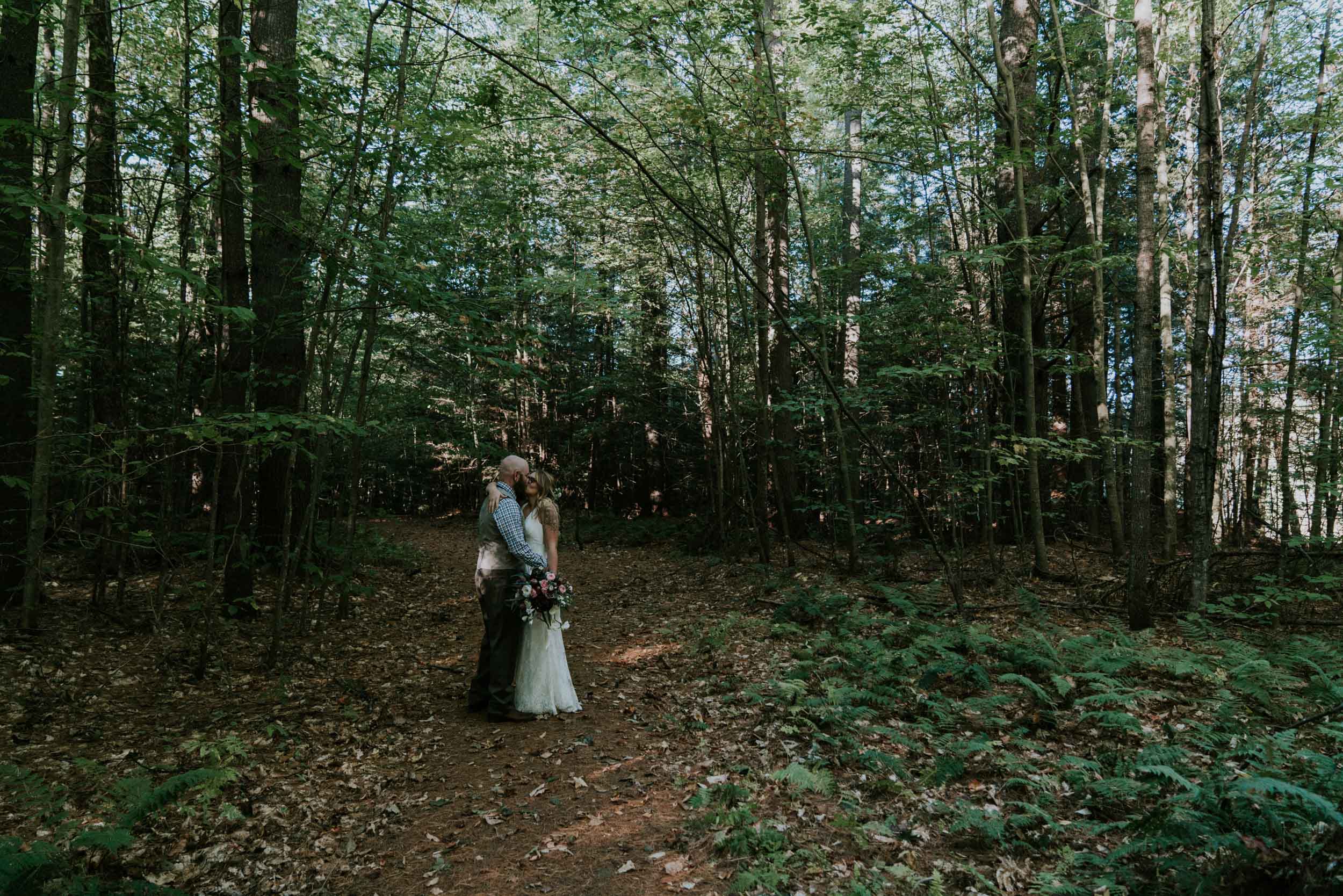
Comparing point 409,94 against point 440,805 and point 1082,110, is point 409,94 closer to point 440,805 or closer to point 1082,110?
point 440,805

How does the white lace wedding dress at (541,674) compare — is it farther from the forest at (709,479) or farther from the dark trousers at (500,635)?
the forest at (709,479)

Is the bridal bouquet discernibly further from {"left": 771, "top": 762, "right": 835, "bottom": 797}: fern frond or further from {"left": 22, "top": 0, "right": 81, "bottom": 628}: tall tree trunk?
{"left": 22, "top": 0, "right": 81, "bottom": 628}: tall tree trunk

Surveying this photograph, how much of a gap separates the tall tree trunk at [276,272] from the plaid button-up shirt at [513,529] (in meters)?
2.24

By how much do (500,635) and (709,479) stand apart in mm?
9213

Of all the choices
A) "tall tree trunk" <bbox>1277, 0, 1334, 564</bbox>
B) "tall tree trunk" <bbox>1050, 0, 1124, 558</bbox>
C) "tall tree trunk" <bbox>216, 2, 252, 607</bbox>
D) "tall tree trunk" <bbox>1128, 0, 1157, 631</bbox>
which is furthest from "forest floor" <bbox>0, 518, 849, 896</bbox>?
"tall tree trunk" <bbox>1277, 0, 1334, 564</bbox>

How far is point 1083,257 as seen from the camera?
12.3 m

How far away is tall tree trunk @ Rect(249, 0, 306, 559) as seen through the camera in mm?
6656

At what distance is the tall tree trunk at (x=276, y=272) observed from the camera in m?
6.66

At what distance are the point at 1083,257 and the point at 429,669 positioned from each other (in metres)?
12.9

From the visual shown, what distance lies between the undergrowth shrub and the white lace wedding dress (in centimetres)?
185

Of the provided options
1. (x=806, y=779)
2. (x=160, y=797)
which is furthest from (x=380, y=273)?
(x=806, y=779)

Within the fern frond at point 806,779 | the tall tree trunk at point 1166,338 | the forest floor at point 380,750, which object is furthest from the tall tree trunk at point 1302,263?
the forest floor at point 380,750

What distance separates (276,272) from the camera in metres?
8.02

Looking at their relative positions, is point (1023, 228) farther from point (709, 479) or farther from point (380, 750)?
point (380, 750)
